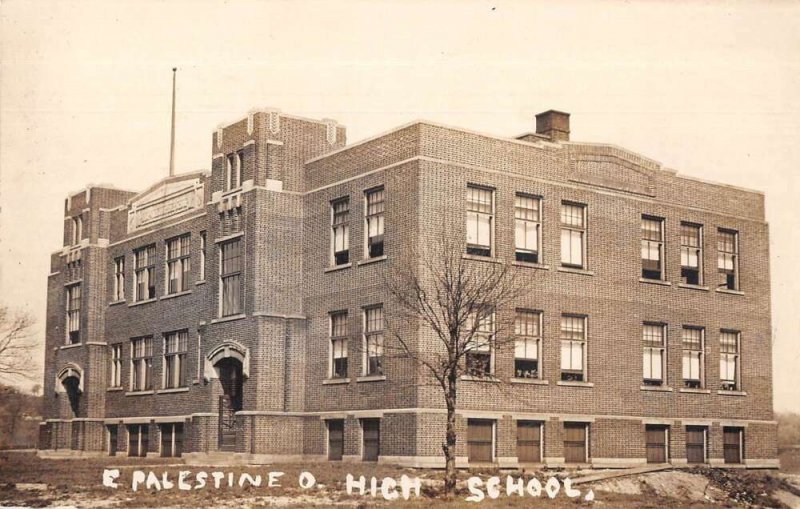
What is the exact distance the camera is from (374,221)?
3441cm

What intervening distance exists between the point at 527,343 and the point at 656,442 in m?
6.42

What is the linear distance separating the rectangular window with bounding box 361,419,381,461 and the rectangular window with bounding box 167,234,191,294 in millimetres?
11816

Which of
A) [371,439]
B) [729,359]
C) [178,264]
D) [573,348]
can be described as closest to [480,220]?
[573,348]

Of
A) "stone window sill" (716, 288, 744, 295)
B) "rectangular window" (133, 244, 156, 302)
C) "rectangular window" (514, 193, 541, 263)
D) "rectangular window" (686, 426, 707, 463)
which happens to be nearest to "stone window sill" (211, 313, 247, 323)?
"rectangular window" (133, 244, 156, 302)

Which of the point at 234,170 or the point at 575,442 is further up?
the point at 234,170

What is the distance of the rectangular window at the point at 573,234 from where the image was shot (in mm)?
35844

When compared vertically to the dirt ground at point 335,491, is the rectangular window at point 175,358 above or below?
above

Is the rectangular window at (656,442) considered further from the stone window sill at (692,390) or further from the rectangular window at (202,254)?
the rectangular window at (202,254)

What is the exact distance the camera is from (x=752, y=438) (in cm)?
3975

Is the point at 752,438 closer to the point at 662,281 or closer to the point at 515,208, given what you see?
the point at 662,281

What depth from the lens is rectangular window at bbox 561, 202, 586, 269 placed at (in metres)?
35.8

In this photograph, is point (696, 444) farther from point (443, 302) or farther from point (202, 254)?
point (202, 254)

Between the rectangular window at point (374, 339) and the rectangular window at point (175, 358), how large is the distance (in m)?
10.4

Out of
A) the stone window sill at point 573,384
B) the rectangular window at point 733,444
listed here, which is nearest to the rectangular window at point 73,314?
the stone window sill at point 573,384
